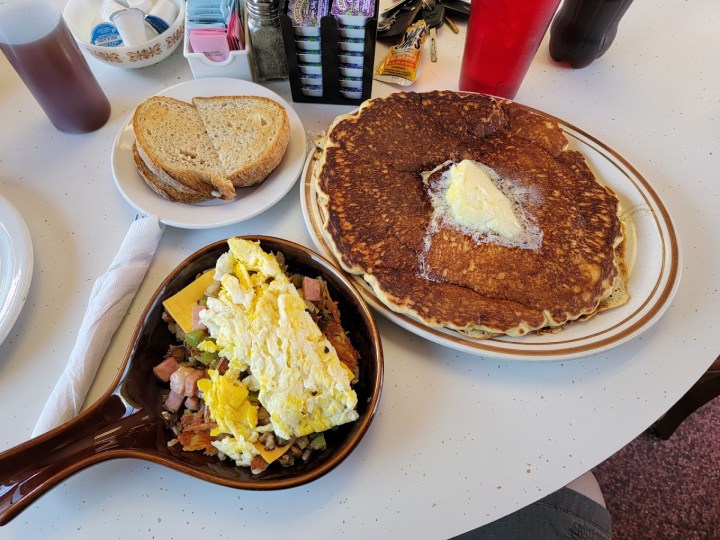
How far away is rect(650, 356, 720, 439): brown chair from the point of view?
4.28 feet

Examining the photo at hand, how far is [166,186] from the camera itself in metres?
1.19

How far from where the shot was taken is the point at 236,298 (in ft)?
3.00

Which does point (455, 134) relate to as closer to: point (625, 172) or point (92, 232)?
point (625, 172)

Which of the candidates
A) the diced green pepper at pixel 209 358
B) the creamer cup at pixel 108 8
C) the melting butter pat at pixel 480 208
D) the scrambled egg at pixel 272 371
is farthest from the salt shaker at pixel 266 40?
the diced green pepper at pixel 209 358

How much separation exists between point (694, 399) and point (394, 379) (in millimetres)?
1070

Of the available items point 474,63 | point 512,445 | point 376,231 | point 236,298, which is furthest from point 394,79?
point 512,445

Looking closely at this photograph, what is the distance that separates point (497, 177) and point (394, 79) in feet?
1.74

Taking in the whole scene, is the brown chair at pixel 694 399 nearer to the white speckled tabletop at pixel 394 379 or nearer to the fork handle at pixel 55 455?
the white speckled tabletop at pixel 394 379

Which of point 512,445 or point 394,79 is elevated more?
point 394,79

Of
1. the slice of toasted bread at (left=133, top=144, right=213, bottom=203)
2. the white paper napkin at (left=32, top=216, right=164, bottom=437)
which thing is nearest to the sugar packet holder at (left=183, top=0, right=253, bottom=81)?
the slice of toasted bread at (left=133, top=144, right=213, bottom=203)

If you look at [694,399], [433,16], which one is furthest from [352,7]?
[694,399]

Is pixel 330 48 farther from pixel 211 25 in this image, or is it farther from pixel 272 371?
pixel 272 371

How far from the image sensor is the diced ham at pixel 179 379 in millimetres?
899

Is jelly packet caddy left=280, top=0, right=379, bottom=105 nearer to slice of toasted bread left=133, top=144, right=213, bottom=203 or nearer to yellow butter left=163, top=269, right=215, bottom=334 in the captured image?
slice of toasted bread left=133, top=144, right=213, bottom=203
